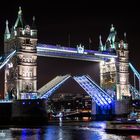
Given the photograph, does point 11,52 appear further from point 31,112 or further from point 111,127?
point 111,127

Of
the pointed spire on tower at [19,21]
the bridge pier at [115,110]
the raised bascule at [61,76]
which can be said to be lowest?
the bridge pier at [115,110]

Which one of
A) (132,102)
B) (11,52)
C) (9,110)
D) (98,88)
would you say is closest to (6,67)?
(11,52)

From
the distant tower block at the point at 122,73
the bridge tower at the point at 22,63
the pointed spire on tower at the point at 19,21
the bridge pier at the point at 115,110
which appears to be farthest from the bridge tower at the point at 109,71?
the pointed spire on tower at the point at 19,21

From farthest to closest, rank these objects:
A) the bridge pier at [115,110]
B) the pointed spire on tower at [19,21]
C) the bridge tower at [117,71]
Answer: the bridge tower at [117,71] < the bridge pier at [115,110] < the pointed spire on tower at [19,21]

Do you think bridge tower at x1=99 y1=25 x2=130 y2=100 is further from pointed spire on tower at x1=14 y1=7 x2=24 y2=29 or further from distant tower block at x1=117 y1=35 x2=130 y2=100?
pointed spire on tower at x1=14 y1=7 x2=24 y2=29

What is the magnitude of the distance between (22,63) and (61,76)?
8.80 metres

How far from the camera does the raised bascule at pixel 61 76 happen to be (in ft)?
266

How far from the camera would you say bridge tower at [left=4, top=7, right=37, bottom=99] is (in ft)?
265

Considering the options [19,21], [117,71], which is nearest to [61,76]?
[19,21]

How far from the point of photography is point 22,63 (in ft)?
266

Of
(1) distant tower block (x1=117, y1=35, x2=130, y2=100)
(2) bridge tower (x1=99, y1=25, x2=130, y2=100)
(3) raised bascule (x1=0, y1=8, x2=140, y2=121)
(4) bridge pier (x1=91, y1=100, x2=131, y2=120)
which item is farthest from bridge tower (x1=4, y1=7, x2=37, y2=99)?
(1) distant tower block (x1=117, y1=35, x2=130, y2=100)

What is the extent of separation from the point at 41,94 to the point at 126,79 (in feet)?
75.1

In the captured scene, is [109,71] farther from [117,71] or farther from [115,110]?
[115,110]

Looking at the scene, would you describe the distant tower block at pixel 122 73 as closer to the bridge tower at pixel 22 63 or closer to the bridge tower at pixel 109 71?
the bridge tower at pixel 109 71
